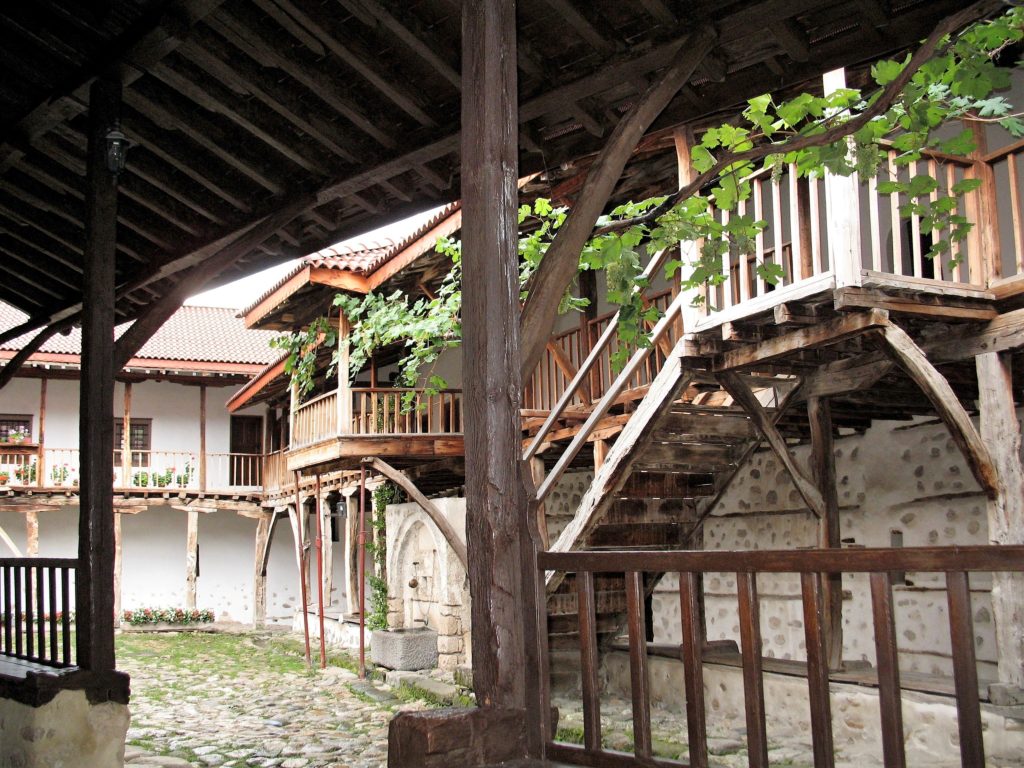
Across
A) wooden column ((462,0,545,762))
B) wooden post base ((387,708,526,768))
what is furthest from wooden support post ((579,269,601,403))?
wooden post base ((387,708,526,768))

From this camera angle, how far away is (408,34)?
14.5 ft

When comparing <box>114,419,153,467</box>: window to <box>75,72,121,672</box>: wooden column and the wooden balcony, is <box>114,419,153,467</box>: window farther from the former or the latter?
<box>75,72,121,672</box>: wooden column

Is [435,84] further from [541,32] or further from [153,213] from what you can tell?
[153,213]

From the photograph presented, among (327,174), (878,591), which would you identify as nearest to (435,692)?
(327,174)

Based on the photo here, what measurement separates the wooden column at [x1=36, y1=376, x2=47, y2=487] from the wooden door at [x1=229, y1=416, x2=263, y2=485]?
3889 mm

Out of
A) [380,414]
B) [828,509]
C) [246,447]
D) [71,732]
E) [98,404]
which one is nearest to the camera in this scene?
[71,732]

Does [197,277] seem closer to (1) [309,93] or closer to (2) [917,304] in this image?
(1) [309,93]

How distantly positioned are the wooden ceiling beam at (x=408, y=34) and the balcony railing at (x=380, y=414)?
721cm

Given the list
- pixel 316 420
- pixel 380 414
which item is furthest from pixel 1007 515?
pixel 316 420

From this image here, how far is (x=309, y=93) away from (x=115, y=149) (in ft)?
3.30

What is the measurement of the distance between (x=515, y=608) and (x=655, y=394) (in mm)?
4527

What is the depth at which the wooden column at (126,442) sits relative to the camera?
69.7 ft

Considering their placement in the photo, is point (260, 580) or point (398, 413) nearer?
point (398, 413)

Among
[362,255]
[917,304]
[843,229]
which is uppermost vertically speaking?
[362,255]
